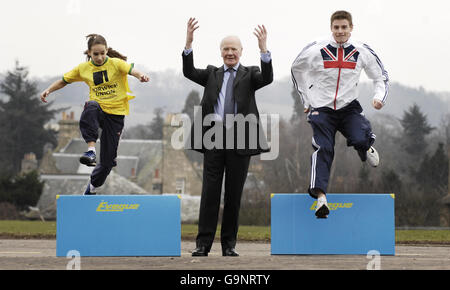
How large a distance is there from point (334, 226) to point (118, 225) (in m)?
2.31

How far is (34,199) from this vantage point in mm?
45438

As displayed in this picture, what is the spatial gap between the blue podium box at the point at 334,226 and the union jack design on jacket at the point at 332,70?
1.08 m

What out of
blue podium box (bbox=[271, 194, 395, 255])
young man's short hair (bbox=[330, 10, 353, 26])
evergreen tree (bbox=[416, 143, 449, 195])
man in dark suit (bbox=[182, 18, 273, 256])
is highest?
young man's short hair (bbox=[330, 10, 353, 26])

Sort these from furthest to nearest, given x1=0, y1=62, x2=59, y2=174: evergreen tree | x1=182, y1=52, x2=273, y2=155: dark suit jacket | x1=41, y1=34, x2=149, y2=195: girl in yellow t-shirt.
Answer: x1=0, y1=62, x2=59, y2=174: evergreen tree, x1=41, y1=34, x2=149, y2=195: girl in yellow t-shirt, x1=182, y1=52, x2=273, y2=155: dark suit jacket

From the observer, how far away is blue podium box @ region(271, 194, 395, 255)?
23.5 ft

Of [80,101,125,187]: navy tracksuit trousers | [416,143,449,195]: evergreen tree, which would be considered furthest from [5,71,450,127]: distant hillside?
[80,101,125,187]: navy tracksuit trousers

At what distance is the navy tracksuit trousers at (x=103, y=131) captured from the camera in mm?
7805

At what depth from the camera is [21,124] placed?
250 feet

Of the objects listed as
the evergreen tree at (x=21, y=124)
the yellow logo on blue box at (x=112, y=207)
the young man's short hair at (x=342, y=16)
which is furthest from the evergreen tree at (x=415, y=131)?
the yellow logo on blue box at (x=112, y=207)

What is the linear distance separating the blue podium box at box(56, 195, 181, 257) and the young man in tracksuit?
1.66m

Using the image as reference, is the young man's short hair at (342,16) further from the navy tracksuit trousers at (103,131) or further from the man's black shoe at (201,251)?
the man's black shoe at (201,251)

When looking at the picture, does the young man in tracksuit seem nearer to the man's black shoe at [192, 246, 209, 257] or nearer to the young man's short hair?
the young man's short hair

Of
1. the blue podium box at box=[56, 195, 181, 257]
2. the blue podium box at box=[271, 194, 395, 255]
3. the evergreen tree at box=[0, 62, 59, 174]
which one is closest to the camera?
the blue podium box at box=[56, 195, 181, 257]

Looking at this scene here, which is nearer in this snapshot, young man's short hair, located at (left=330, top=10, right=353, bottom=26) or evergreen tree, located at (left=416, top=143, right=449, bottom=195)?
young man's short hair, located at (left=330, top=10, right=353, bottom=26)
